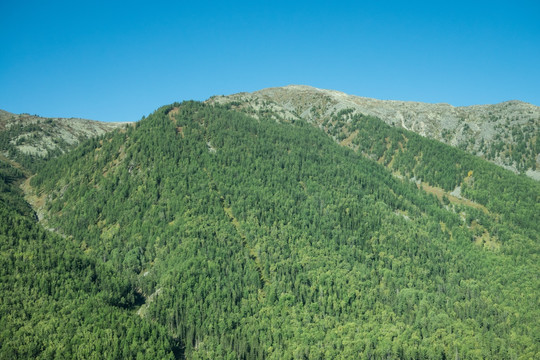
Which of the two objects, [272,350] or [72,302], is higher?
[72,302]

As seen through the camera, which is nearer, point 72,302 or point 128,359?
point 128,359

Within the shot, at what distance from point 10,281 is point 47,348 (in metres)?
50.8

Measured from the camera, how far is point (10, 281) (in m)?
196

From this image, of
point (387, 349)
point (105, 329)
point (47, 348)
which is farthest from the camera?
point (387, 349)

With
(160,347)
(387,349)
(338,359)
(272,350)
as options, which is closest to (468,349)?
(387,349)

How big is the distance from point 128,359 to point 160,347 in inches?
537

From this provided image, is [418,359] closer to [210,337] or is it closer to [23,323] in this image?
[210,337]

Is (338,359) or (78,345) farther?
(338,359)

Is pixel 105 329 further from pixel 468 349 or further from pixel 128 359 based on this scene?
pixel 468 349

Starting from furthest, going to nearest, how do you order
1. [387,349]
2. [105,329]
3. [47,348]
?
[387,349], [105,329], [47,348]

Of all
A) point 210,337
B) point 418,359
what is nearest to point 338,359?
point 418,359

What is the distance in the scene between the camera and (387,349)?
19050cm

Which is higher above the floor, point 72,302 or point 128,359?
point 72,302

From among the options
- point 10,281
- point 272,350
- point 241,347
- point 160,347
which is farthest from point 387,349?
point 10,281
